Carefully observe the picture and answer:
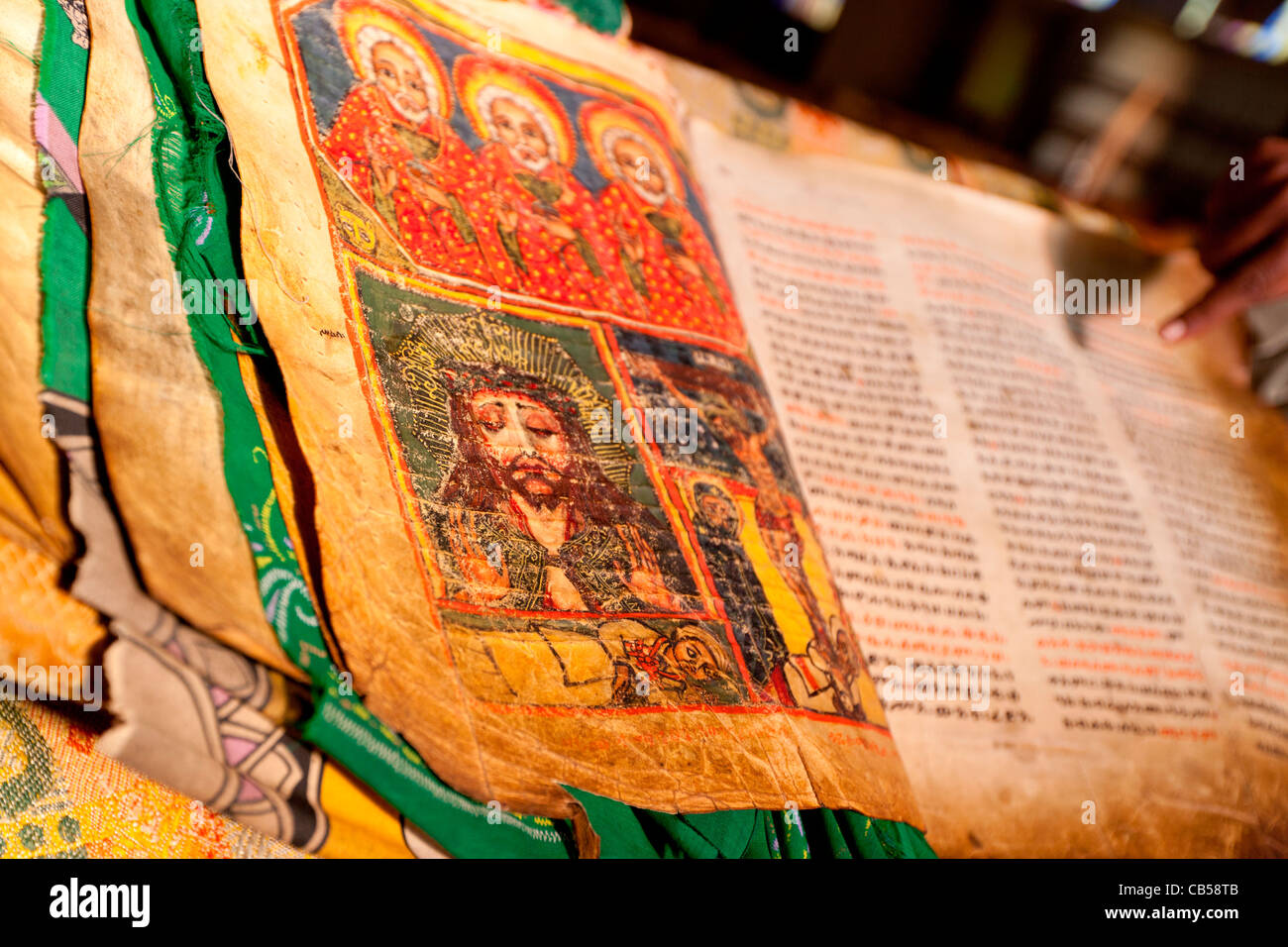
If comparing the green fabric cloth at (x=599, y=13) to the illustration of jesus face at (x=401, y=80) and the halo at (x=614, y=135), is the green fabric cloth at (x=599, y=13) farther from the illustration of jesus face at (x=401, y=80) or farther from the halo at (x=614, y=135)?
the illustration of jesus face at (x=401, y=80)

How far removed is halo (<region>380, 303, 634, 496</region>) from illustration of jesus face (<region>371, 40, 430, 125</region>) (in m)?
0.26

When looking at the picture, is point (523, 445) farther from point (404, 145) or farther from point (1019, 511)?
point (1019, 511)

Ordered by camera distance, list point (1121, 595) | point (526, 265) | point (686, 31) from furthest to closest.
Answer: point (686, 31)
point (1121, 595)
point (526, 265)

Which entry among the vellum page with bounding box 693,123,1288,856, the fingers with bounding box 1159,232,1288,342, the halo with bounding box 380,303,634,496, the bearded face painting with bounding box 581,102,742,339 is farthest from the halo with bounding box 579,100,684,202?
the fingers with bounding box 1159,232,1288,342

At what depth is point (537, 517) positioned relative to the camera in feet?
2.19

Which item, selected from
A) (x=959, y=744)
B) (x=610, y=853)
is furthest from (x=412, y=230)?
(x=959, y=744)

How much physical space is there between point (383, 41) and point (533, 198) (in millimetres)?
217

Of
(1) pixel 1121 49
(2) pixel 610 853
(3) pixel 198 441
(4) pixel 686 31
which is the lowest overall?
(2) pixel 610 853

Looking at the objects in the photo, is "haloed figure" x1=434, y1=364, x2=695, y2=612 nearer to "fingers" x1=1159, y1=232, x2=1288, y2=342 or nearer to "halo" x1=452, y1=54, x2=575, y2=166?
"halo" x1=452, y1=54, x2=575, y2=166

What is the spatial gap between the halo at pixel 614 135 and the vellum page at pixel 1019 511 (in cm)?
17

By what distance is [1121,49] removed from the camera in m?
2.31

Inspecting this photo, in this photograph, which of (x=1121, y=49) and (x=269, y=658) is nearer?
(x=269, y=658)

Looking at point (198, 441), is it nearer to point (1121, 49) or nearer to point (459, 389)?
point (459, 389)

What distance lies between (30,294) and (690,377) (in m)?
0.57
